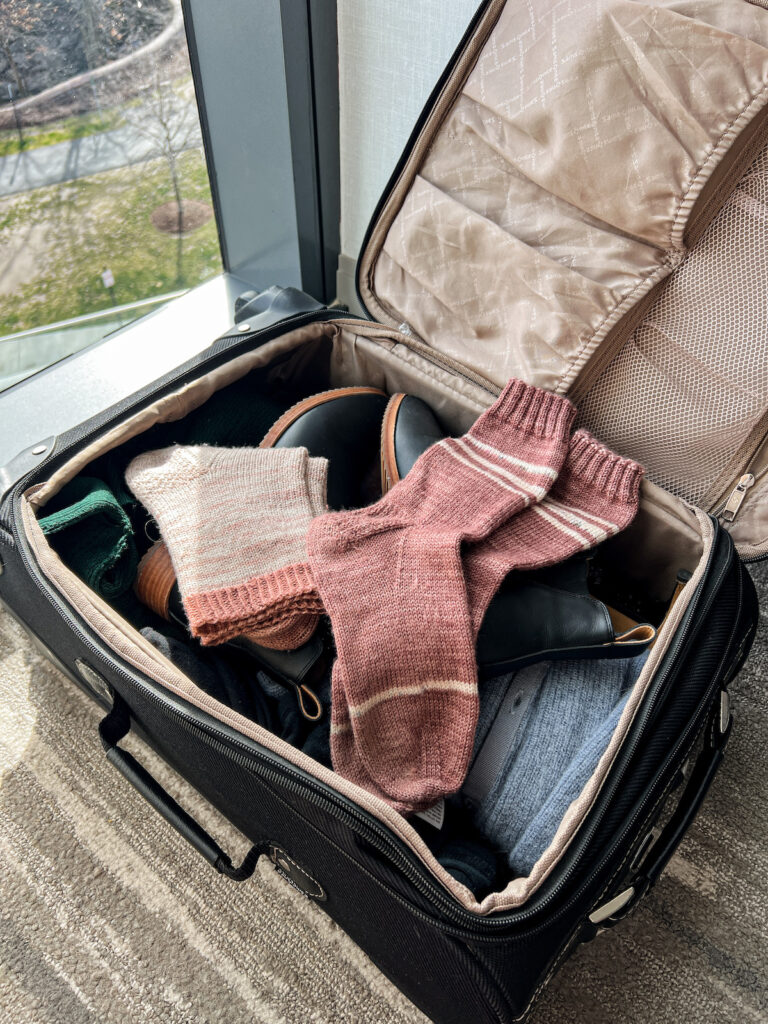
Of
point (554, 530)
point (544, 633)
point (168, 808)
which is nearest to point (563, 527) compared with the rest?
point (554, 530)

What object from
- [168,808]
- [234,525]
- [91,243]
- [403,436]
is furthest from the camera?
[91,243]

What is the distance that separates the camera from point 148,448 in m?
0.82

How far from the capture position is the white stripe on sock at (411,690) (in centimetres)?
61

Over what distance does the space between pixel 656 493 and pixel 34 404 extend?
0.91m

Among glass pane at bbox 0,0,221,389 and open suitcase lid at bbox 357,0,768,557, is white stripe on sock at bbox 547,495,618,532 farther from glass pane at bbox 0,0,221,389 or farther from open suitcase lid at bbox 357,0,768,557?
glass pane at bbox 0,0,221,389

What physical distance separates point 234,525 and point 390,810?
0.31 meters

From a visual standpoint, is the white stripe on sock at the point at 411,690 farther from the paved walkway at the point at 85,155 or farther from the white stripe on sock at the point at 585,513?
the paved walkway at the point at 85,155

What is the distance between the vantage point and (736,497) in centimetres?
73

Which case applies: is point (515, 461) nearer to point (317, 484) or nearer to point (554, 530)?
point (554, 530)

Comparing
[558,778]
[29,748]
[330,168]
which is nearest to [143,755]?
[29,748]

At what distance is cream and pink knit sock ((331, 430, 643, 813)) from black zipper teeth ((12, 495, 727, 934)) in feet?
0.30

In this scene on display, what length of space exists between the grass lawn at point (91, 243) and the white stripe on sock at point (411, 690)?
853mm

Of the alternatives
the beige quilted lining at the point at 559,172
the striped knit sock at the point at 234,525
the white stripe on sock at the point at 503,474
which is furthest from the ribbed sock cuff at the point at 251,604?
the beige quilted lining at the point at 559,172

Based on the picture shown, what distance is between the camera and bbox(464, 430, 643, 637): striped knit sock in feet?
2.20
